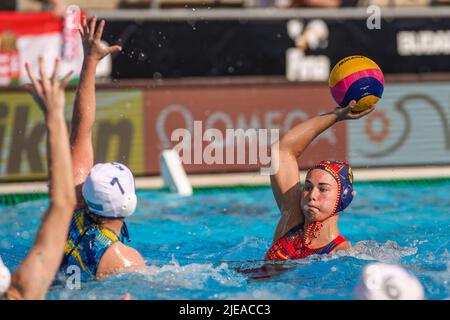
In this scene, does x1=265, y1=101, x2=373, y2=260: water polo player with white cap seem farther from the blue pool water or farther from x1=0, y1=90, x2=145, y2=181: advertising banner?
x1=0, y1=90, x2=145, y2=181: advertising banner

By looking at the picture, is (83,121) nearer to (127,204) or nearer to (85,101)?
(85,101)

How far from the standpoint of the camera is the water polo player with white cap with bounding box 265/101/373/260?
186 inches

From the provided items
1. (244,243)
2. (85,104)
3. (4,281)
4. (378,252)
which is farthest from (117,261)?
(244,243)

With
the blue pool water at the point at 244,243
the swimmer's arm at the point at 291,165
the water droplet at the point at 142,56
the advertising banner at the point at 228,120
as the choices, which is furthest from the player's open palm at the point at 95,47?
the water droplet at the point at 142,56

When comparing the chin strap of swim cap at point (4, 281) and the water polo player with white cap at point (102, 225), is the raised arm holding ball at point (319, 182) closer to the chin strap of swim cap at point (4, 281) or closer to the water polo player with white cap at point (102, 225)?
the water polo player with white cap at point (102, 225)

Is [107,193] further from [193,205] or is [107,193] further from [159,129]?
[159,129]

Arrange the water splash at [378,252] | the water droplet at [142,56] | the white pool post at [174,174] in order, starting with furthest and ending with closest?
1. the water droplet at [142,56]
2. the white pool post at [174,174]
3. the water splash at [378,252]

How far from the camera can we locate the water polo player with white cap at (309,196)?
472 cm

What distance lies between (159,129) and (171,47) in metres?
0.87

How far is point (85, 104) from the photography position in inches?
187

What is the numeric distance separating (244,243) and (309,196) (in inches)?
67.1

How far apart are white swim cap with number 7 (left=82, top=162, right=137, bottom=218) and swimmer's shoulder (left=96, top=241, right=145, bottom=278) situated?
154mm

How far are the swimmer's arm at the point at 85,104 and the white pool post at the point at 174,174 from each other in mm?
3832
